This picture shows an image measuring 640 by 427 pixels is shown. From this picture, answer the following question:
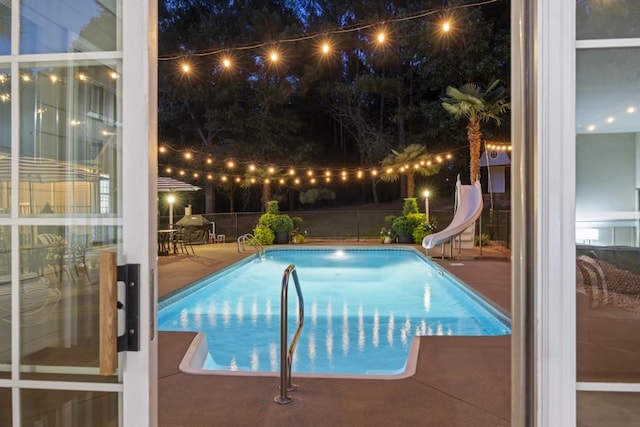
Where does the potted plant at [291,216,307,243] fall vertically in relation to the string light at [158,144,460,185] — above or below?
below

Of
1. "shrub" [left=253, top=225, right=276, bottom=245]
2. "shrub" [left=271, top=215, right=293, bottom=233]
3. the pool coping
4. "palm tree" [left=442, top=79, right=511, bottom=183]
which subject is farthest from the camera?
"shrub" [left=271, top=215, right=293, bottom=233]

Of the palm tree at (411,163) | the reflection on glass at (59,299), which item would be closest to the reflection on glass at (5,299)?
the reflection on glass at (59,299)

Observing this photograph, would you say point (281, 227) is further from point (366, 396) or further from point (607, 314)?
point (607, 314)

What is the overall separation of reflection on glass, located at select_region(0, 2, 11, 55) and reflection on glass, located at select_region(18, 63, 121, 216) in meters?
0.07

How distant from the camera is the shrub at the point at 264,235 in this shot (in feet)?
40.8

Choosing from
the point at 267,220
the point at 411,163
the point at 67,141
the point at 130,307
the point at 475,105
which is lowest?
the point at 130,307

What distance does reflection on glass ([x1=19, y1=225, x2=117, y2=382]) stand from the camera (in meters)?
1.23

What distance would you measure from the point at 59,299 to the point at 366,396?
1.84 metres

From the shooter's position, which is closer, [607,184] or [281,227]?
[607,184]

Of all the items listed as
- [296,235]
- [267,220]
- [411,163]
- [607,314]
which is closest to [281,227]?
[267,220]

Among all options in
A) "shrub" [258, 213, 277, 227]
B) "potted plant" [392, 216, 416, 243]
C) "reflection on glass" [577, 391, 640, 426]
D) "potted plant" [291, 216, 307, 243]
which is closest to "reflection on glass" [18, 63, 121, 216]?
"reflection on glass" [577, 391, 640, 426]

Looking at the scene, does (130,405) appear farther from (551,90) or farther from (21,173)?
(551,90)

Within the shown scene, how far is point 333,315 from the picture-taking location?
5875 millimetres

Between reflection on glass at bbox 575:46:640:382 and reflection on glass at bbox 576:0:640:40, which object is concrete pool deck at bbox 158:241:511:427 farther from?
reflection on glass at bbox 576:0:640:40
